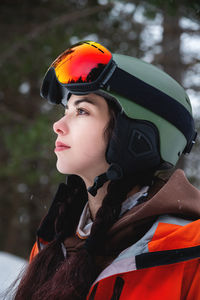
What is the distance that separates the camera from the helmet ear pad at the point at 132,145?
1.63 m

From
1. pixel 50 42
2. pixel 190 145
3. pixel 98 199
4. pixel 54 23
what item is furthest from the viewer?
pixel 50 42

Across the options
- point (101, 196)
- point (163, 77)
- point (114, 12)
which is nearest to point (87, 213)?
point (101, 196)

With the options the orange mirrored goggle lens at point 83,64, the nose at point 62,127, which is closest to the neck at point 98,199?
the nose at point 62,127

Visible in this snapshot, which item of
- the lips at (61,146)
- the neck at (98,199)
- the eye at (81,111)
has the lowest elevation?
the neck at (98,199)

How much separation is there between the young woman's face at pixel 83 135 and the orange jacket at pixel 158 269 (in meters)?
0.48

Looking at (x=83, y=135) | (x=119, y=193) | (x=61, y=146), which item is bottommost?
(x=119, y=193)

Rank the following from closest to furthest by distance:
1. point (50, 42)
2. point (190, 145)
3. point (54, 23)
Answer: point (190, 145)
point (54, 23)
point (50, 42)

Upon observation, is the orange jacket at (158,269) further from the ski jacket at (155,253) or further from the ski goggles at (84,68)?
the ski goggles at (84,68)

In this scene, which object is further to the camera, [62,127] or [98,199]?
[98,199]

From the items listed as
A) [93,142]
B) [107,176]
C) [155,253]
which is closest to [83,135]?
[93,142]

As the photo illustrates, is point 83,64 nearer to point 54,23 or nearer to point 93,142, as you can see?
point 93,142

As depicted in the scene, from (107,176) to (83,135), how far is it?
0.79 feet

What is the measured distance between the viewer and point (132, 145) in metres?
1.66

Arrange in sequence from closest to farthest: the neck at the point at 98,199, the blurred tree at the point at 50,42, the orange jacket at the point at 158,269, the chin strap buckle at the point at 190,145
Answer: the orange jacket at the point at 158,269 → the neck at the point at 98,199 → the chin strap buckle at the point at 190,145 → the blurred tree at the point at 50,42
